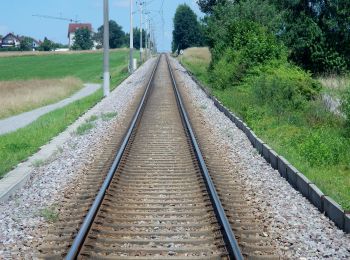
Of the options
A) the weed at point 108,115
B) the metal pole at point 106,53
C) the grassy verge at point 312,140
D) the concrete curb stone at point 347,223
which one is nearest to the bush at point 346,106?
the grassy verge at point 312,140

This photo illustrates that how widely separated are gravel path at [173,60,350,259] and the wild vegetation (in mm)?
526

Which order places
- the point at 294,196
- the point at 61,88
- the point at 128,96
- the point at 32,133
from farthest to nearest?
the point at 61,88 < the point at 128,96 < the point at 32,133 < the point at 294,196

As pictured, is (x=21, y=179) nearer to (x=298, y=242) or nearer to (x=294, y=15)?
(x=298, y=242)

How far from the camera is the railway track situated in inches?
276

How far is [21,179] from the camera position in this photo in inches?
429

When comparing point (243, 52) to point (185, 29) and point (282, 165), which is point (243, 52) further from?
point (185, 29)

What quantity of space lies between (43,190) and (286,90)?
43.3ft

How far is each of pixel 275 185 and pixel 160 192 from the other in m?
2.12

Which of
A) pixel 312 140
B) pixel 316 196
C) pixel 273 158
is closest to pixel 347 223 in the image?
pixel 316 196

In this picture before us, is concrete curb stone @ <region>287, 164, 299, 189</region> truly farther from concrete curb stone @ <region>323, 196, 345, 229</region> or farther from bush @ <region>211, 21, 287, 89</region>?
bush @ <region>211, 21, 287, 89</region>

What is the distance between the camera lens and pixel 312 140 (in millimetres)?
13164

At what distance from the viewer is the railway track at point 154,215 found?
702 cm

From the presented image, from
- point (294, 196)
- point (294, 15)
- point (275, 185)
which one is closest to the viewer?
point (294, 196)

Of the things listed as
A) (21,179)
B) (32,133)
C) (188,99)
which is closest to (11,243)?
(21,179)
